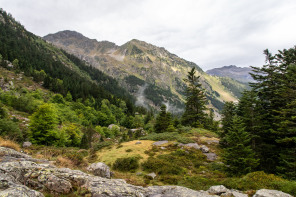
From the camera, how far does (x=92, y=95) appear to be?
363 ft

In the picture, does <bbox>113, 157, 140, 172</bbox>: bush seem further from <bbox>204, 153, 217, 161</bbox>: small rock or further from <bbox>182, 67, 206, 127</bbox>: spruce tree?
<bbox>182, 67, 206, 127</bbox>: spruce tree

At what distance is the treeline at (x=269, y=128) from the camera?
15.2 m

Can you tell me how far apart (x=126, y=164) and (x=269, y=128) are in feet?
63.2

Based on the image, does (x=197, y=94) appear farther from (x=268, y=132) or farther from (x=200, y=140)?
(x=268, y=132)

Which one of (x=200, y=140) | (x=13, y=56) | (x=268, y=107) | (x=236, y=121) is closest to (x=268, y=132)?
(x=268, y=107)

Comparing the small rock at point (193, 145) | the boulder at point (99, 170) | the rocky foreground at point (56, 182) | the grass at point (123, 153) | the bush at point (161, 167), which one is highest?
the rocky foreground at point (56, 182)

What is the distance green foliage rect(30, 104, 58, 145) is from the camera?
24.8 metres

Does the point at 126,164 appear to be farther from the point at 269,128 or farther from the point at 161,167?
the point at 269,128

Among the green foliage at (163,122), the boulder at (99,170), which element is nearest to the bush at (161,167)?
the boulder at (99,170)

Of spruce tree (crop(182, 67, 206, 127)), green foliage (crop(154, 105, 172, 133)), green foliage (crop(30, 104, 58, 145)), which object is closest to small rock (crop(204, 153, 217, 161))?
green foliage (crop(154, 105, 172, 133))

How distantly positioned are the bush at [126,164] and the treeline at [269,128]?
1018cm

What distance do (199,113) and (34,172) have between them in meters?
37.3

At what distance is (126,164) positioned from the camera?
57.8 ft

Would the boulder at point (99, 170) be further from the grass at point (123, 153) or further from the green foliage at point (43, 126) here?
the green foliage at point (43, 126)
